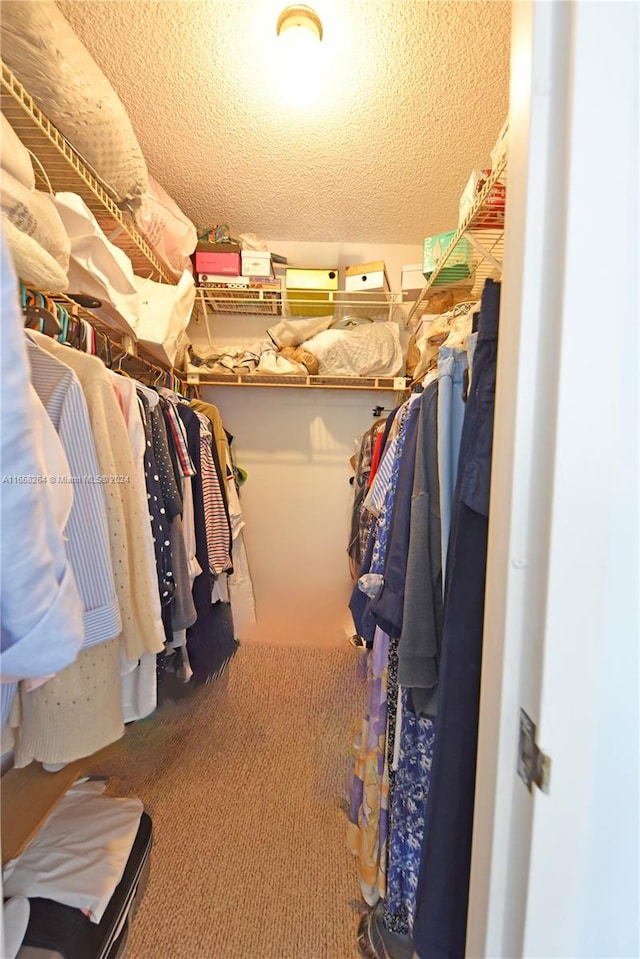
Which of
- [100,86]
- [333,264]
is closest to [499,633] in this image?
[100,86]

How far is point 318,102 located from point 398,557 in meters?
1.42

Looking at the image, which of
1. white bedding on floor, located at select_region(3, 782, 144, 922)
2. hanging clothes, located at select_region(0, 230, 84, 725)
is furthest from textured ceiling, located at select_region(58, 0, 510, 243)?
white bedding on floor, located at select_region(3, 782, 144, 922)

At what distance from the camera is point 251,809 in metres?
1.30

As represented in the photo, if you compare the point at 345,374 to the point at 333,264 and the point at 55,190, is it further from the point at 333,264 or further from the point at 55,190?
the point at 55,190

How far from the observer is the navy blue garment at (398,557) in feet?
2.69

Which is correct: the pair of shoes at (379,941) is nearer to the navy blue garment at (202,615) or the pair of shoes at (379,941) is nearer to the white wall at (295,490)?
the navy blue garment at (202,615)

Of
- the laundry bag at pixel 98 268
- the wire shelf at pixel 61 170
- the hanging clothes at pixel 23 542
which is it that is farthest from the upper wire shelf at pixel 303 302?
the hanging clothes at pixel 23 542

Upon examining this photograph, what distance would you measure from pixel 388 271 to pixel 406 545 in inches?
68.1

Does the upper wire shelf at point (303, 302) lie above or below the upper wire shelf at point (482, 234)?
above

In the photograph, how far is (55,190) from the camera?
→ 115 centimetres

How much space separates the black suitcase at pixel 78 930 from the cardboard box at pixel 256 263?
2104mm

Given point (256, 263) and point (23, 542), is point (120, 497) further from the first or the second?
point (256, 263)

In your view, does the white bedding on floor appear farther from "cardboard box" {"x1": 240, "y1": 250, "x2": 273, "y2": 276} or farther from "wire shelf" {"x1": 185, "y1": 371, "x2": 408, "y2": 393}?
"cardboard box" {"x1": 240, "y1": 250, "x2": 273, "y2": 276}

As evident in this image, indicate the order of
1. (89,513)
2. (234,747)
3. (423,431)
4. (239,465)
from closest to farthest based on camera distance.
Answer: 1. (89,513)
2. (423,431)
3. (234,747)
4. (239,465)
